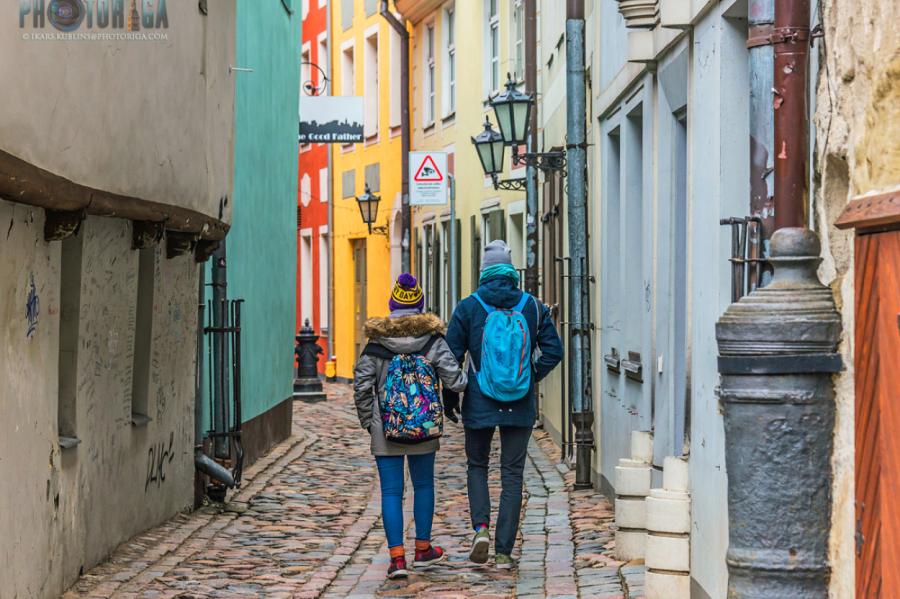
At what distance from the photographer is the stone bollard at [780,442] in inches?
150

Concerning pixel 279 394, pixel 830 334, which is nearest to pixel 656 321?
pixel 830 334

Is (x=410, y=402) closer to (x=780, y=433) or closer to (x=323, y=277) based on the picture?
(x=780, y=433)

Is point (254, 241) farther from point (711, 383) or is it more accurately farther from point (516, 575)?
point (711, 383)

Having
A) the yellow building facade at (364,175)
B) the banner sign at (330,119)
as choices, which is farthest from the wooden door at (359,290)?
the banner sign at (330,119)

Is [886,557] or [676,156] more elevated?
[676,156]

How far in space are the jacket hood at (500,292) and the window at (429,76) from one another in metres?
20.1

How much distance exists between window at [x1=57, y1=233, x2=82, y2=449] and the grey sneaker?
2284 millimetres

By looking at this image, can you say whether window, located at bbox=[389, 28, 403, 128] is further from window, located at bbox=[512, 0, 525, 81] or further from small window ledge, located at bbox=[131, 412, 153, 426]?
small window ledge, located at bbox=[131, 412, 153, 426]

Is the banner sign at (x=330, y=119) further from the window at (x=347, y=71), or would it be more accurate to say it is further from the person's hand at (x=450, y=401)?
the window at (x=347, y=71)

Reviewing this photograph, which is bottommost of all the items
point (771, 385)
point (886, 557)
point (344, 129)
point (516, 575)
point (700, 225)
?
point (516, 575)

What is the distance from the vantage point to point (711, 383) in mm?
7133

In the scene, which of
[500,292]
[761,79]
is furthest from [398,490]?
[761,79]

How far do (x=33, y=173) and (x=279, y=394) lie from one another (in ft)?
37.1

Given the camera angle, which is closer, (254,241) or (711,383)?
(711,383)
